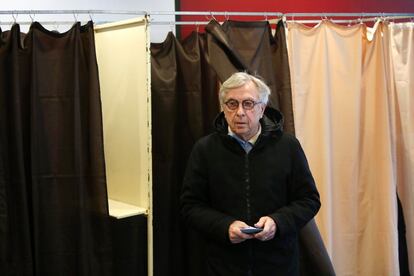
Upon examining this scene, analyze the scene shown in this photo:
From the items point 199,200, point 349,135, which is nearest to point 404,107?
point 349,135

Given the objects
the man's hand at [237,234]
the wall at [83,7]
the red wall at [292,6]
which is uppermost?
the red wall at [292,6]

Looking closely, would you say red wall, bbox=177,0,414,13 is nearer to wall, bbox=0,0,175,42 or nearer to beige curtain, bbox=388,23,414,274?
wall, bbox=0,0,175,42

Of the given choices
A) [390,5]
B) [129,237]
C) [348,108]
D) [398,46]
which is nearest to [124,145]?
[129,237]

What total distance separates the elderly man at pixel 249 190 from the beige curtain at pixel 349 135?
2.79ft

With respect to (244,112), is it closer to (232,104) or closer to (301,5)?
(232,104)

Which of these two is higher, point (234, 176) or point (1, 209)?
point (234, 176)

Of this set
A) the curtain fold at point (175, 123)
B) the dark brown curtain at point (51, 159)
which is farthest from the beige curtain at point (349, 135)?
the dark brown curtain at point (51, 159)

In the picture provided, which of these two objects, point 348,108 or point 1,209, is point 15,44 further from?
point 348,108

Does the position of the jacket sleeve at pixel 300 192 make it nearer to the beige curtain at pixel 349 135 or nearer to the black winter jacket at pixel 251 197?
the black winter jacket at pixel 251 197

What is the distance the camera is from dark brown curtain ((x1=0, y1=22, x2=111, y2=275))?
2.18 metres

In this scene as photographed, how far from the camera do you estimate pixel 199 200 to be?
75.2 inches

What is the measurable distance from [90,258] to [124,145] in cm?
58

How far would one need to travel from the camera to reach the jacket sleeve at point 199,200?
5.93 feet

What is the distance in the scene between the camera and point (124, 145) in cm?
238
